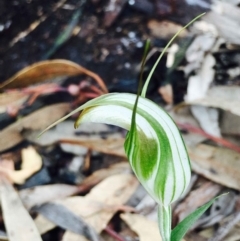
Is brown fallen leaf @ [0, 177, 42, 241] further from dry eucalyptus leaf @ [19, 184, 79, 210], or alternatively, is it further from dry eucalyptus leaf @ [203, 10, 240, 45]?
dry eucalyptus leaf @ [203, 10, 240, 45]

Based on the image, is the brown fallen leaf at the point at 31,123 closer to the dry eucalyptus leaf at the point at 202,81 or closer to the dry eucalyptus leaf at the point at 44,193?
the dry eucalyptus leaf at the point at 44,193

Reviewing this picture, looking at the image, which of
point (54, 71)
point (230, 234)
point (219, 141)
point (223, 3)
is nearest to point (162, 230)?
point (230, 234)

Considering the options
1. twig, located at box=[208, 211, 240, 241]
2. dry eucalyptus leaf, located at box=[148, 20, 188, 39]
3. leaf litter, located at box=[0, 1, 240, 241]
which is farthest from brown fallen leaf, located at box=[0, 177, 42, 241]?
dry eucalyptus leaf, located at box=[148, 20, 188, 39]

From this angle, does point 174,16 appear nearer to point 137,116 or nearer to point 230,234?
point 230,234

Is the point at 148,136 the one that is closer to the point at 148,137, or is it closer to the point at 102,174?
the point at 148,137

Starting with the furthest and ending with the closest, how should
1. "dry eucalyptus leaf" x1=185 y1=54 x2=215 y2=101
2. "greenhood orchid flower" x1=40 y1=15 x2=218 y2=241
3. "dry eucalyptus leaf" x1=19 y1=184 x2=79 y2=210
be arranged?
"dry eucalyptus leaf" x1=185 y1=54 x2=215 y2=101
"dry eucalyptus leaf" x1=19 y1=184 x2=79 y2=210
"greenhood orchid flower" x1=40 y1=15 x2=218 y2=241

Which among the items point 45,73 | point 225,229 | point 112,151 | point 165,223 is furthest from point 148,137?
point 45,73

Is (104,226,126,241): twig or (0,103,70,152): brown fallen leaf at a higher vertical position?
(0,103,70,152): brown fallen leaf
